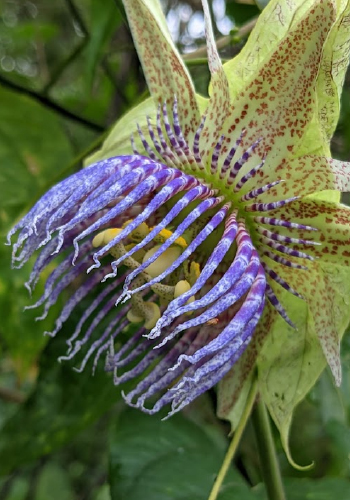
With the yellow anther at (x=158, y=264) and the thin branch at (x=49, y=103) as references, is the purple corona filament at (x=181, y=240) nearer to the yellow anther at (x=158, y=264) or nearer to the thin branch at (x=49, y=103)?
the yellow anther at (x=158, y=264)

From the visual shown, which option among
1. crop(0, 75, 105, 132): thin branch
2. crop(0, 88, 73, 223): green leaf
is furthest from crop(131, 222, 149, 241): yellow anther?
crop(0, 75, 105, 132): thin branch

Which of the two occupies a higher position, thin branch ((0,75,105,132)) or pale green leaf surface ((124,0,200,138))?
pale green leaf surface ((124,0,200,138))

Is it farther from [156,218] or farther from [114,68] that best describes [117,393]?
[114,68]

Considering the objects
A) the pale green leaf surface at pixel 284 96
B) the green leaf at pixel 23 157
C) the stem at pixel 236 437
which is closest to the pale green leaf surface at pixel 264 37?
the pale green leaf surface at pixel 284 96

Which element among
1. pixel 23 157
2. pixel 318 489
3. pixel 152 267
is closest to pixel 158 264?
pixel 152 267

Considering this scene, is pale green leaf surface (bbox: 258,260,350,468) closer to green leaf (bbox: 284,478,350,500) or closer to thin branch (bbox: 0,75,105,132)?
green leaf (bbox: 284,478,350,500)

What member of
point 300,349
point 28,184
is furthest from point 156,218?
point 28,184

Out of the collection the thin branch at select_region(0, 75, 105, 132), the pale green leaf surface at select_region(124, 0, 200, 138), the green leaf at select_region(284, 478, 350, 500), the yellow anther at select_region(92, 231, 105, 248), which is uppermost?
the pale green leaf surface at select_region(124, 0, 200, 138)
